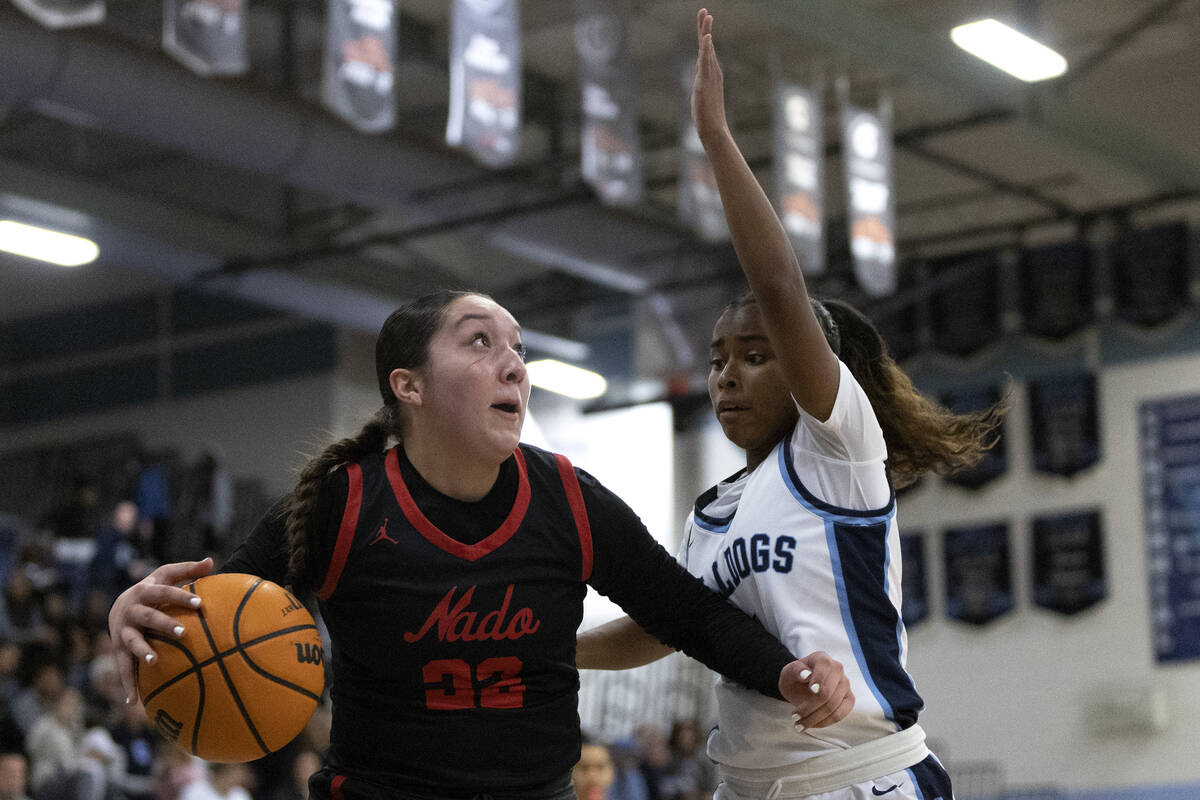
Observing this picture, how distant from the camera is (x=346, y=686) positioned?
120 inches

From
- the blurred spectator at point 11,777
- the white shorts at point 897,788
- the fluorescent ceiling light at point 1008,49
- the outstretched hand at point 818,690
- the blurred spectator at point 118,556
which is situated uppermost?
the fluorescent ceiling light at point 1008,49

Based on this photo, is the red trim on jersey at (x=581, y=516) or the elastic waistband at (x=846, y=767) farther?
the red trim on jersey at (x=581, y=516)

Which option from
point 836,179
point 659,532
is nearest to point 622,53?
point 836,179

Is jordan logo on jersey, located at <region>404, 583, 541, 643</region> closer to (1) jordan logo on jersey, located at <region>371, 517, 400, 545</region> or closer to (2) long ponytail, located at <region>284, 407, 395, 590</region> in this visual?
(1) jordan logo on jersey, located at <region>371, 517, 400, 545</region>

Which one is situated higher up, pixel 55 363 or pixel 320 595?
pixel 55 363

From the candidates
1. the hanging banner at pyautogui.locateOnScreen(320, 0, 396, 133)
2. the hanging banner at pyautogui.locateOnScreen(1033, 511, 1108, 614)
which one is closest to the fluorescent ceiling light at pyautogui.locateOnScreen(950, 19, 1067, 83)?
the hanging banner at pyautogui.locateOnScreen(320, 0, 396, 133)

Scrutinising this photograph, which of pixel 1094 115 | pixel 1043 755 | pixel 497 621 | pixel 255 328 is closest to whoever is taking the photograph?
pixel 497 621

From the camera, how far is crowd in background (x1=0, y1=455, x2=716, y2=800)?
10.2 meters

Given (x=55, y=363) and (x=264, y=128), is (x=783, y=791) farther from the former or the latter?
(x=55, y=363)

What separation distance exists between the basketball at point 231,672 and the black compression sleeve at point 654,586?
1.99 feet

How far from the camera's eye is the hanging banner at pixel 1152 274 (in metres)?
14.9

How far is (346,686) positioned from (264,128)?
8.70m

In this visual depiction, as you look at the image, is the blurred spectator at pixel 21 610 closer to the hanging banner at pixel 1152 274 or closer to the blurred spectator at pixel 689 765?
the blurred spectator at pixel 689 765

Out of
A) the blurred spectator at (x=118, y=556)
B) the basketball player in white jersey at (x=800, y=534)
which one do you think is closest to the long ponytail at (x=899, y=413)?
the basketball player in white jersey at (x=800, y=534)
